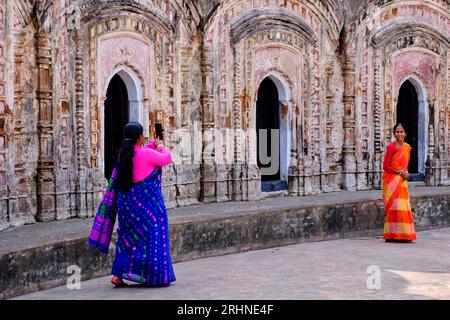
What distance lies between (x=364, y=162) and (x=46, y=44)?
6.92m

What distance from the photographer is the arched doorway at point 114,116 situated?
35.7ft

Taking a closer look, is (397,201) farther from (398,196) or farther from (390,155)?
(390,155)

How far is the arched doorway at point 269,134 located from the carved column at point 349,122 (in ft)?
4.44

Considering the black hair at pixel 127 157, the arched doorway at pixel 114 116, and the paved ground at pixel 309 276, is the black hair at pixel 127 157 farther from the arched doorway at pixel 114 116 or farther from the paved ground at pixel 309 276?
the arched doorway at pixel 114 116

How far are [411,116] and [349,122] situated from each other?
6.21 ft

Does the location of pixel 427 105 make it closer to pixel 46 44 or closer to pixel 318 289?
pixel 46 44

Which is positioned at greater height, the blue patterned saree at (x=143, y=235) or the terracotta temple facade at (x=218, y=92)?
the terracotta temple facade at (x=218, y=92)

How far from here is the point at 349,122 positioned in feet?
47.3

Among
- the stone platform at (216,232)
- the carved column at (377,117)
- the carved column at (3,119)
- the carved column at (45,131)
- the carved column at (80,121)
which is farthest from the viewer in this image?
the carved column at (377,117)

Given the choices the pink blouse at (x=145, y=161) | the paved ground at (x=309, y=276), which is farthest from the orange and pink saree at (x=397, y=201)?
the pink blouse at (x=145, y=161)

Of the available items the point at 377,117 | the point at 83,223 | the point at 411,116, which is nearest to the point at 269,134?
the point at 377,117

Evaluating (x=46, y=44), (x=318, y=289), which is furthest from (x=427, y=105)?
(x=318, y=289)

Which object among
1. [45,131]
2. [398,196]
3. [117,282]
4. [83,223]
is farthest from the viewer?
[398,196]
